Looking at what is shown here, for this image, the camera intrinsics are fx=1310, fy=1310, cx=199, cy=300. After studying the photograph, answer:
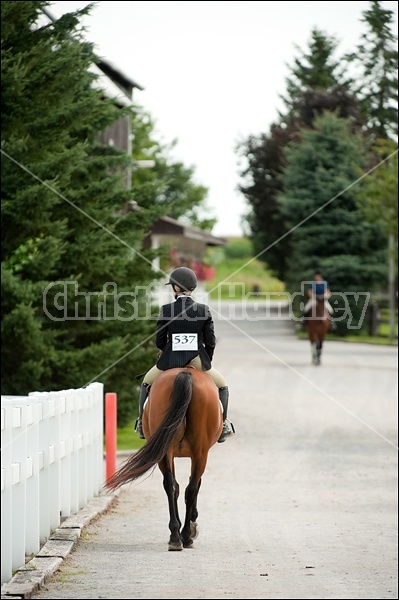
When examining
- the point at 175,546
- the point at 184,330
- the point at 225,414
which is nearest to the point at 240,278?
the point at 225,414

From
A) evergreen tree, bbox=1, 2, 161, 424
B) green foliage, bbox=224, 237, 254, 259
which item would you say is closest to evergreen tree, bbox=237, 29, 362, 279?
evergreen tree, bbox=1, 2, 161, 424

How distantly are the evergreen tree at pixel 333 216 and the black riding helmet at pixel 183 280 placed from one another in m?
42.6

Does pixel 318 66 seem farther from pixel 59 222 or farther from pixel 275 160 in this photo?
pixel 59 222

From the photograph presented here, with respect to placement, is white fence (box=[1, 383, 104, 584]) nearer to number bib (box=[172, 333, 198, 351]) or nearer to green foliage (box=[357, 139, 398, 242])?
number bib (box=[172, 333, 198, 351])

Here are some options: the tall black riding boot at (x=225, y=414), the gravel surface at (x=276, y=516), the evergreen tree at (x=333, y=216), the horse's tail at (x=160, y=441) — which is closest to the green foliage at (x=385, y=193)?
the evergreen tree at (x=333, y=216)

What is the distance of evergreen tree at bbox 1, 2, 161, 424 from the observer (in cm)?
1594

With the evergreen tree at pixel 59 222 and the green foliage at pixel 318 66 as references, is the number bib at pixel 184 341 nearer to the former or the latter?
the evergreen tree at pixel 59 222

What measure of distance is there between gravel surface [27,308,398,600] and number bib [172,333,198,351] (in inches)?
43.1

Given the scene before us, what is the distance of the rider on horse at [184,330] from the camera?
7.29 m

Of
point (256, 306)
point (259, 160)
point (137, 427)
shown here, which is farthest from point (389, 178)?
point (256, 306)

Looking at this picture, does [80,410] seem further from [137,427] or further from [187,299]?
[187,299]

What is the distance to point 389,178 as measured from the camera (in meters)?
39.3

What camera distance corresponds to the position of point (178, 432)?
8.43 m

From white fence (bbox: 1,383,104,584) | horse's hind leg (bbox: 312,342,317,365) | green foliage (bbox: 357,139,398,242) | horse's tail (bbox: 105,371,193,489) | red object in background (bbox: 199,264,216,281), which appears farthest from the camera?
red object in background (bbox: 199,264,216,281)
